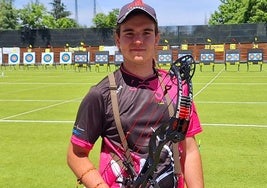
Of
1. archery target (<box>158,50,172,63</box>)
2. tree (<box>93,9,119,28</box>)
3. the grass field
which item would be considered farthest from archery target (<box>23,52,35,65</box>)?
tree (<box>93,9,119,28</box>)

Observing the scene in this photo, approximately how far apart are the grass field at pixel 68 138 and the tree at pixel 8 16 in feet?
208

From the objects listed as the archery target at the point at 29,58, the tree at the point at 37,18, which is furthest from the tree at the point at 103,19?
the archery target at the point at 29,58

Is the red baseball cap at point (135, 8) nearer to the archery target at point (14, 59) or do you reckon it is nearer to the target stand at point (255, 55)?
the target stand at point (255, 55)

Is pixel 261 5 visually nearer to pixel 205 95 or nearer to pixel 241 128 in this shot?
pixel 205 95

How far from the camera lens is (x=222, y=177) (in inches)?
185

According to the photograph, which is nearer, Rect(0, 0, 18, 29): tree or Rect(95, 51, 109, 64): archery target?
Rect(95, 51, 109, 64): archery target

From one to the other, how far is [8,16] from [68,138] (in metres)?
71.2

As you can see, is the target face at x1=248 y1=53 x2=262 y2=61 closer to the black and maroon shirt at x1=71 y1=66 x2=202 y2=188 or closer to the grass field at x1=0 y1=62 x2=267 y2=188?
the grass field at x1=0 y1=62 x2=267 y2=188

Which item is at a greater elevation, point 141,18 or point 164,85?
point 141,18

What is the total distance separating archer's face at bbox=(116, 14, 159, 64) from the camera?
2027 millimetres

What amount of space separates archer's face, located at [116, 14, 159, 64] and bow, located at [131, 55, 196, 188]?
16cm

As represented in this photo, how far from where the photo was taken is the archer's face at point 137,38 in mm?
2027

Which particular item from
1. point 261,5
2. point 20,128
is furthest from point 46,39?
point 20,128

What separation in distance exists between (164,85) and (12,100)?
31.7 ft
